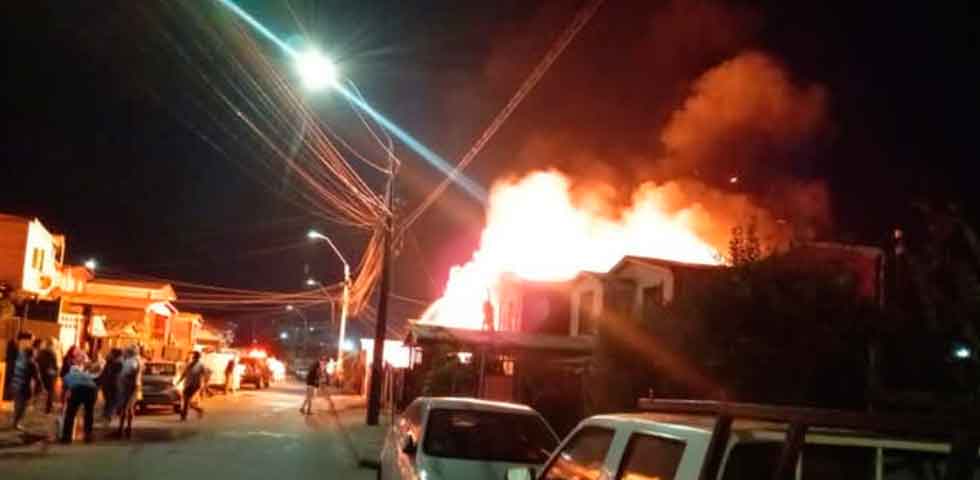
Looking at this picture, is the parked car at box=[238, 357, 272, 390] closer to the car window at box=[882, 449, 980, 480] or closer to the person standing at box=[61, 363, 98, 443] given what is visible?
the person standing at box=[61, 363, 98, 443]

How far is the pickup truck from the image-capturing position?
3.81m

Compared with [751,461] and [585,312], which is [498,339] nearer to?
[585,312]

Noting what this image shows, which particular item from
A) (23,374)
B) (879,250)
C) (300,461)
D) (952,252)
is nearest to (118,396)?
(23,374)

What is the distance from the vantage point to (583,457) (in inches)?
246

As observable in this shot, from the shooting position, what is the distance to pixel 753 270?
14602mm

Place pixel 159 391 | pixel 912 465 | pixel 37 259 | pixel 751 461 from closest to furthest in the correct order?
1. pixel 751 461
2. pixel 912 465
3. pixel 159 391
4. pixel 37 259

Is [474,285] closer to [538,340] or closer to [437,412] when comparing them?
[538,340]

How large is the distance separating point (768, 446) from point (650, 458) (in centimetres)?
85

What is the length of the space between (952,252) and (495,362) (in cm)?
2122

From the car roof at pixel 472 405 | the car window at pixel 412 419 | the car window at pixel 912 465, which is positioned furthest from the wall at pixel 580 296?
the car window at pixel 912 465

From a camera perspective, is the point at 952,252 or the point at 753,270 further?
the point at 753,270

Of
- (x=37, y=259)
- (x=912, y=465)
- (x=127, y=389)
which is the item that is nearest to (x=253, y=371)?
(x=37, y=259)

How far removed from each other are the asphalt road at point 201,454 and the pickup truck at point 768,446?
10908 millimetres

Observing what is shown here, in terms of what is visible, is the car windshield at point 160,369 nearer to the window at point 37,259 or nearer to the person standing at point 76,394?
the window at point 37,259
